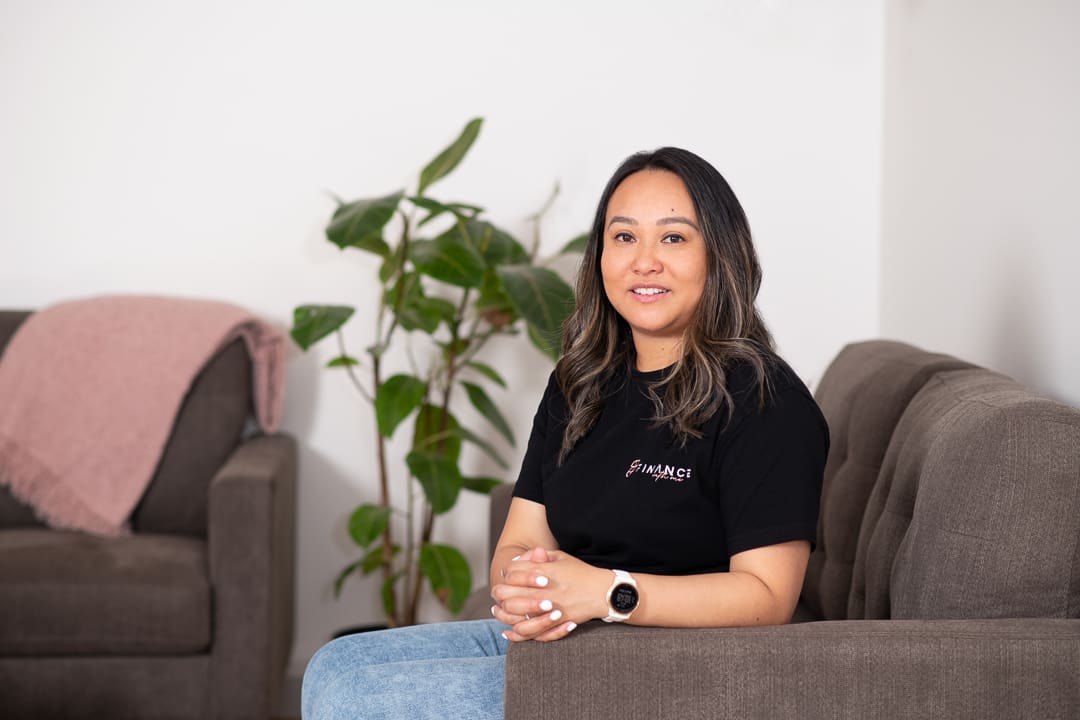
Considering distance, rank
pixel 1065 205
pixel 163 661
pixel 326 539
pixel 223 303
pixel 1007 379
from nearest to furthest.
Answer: pixel 1007 379 → pixel 1065 205 → pixel 163 661 → pixel 223 303 → pixel 326 539

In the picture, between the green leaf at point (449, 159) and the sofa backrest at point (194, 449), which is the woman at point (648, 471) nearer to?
the green leaf at point (449, 159)

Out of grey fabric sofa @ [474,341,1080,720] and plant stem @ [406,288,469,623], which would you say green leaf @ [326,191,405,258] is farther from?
grey fabric sofa @ [474,341,1080,720]

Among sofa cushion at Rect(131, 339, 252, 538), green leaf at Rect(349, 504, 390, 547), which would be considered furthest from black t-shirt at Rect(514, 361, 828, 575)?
sofa cushion at Rect(131, 339, 252, 538)

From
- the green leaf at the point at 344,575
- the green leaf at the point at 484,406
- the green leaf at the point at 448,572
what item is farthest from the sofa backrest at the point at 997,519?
the green leaf at the point at 344,575

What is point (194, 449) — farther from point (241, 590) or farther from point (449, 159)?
point (449, 159)

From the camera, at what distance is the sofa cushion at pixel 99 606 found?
2.54m

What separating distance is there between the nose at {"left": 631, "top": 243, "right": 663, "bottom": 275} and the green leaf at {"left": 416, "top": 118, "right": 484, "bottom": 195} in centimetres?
134

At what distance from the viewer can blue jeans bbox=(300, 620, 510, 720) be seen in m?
1.39

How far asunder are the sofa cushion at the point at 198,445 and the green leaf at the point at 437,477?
52cm

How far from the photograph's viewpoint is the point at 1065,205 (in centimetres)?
199

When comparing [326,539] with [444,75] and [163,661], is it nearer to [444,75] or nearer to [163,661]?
[163,661]

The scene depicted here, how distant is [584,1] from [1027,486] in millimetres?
2310

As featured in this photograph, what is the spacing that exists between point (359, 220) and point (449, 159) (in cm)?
29

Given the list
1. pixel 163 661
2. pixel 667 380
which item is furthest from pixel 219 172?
pixel 667 380
